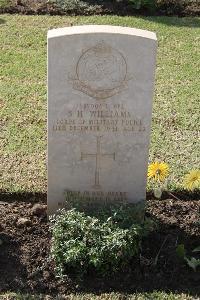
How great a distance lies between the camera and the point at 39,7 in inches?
382

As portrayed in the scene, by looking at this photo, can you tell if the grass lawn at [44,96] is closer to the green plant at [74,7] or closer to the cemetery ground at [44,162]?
the cemetery ground at [44,162]

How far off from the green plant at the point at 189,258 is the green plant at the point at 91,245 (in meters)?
0.32

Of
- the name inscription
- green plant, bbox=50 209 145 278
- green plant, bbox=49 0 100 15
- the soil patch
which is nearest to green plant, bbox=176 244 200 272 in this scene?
the soil patch

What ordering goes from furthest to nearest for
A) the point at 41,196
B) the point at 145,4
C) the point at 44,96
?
the point at 145,4, the point at 44,96, the point at 41,196

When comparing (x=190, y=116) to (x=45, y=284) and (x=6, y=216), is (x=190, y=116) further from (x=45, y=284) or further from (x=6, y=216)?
(x=45, y=284)

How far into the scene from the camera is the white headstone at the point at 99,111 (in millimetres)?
4613

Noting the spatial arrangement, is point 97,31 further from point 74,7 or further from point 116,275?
point 74,7

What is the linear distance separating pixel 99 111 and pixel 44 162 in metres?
1.51

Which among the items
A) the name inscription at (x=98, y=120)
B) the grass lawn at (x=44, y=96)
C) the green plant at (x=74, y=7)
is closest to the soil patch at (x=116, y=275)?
the grass lawn at (x=44, y=96)

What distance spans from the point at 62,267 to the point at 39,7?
5.95 metres

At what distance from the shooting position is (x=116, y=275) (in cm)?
470

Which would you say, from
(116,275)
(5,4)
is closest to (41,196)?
(116,275)

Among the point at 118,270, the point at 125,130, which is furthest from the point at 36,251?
the point at 125,130

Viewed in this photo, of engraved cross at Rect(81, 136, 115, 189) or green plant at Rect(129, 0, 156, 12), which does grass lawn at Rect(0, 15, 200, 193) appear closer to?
green plant at Rect(129, 0, 156, 12)
